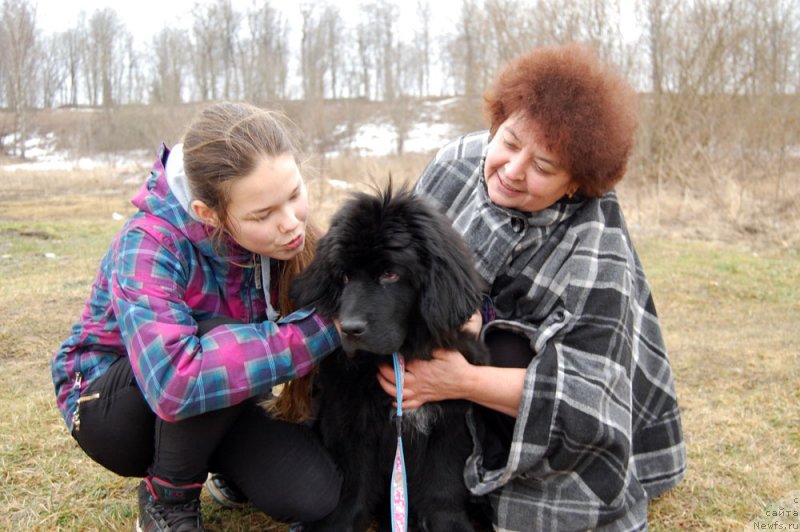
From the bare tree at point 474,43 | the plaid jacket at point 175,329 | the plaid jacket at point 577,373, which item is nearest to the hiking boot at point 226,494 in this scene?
the plaid jacket at point 175,329

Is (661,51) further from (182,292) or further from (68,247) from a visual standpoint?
(182,292)

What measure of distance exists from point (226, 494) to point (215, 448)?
52 centimetres

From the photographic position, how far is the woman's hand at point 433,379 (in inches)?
79.4

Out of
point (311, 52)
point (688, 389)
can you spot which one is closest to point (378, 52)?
point (311, 52)

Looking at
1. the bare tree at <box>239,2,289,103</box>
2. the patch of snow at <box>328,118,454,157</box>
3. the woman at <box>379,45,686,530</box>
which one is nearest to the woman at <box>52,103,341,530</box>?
the woman at <box>379,45,686,530</box>

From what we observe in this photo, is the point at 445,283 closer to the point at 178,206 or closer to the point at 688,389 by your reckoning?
the point at 178,206

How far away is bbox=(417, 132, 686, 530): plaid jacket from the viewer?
2000mm

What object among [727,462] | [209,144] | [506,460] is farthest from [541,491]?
[209,144]

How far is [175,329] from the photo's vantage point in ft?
5.64

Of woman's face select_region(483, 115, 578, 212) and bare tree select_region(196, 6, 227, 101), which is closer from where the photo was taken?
woman's face select_region(483, 115, 578, 212)

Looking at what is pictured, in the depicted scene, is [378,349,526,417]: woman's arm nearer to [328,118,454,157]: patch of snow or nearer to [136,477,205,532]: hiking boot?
[136,477,205,532]: hiking boot

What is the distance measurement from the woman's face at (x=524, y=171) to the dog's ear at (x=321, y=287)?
25.5 inches

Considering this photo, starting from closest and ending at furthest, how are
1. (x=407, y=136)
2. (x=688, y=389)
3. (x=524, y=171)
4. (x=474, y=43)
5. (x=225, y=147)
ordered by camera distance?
(x=225, y=147), (x=524, y=171), (x=688, y=389), (x=474, y=43), (x=407, y=136)

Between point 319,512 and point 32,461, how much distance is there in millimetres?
1373
